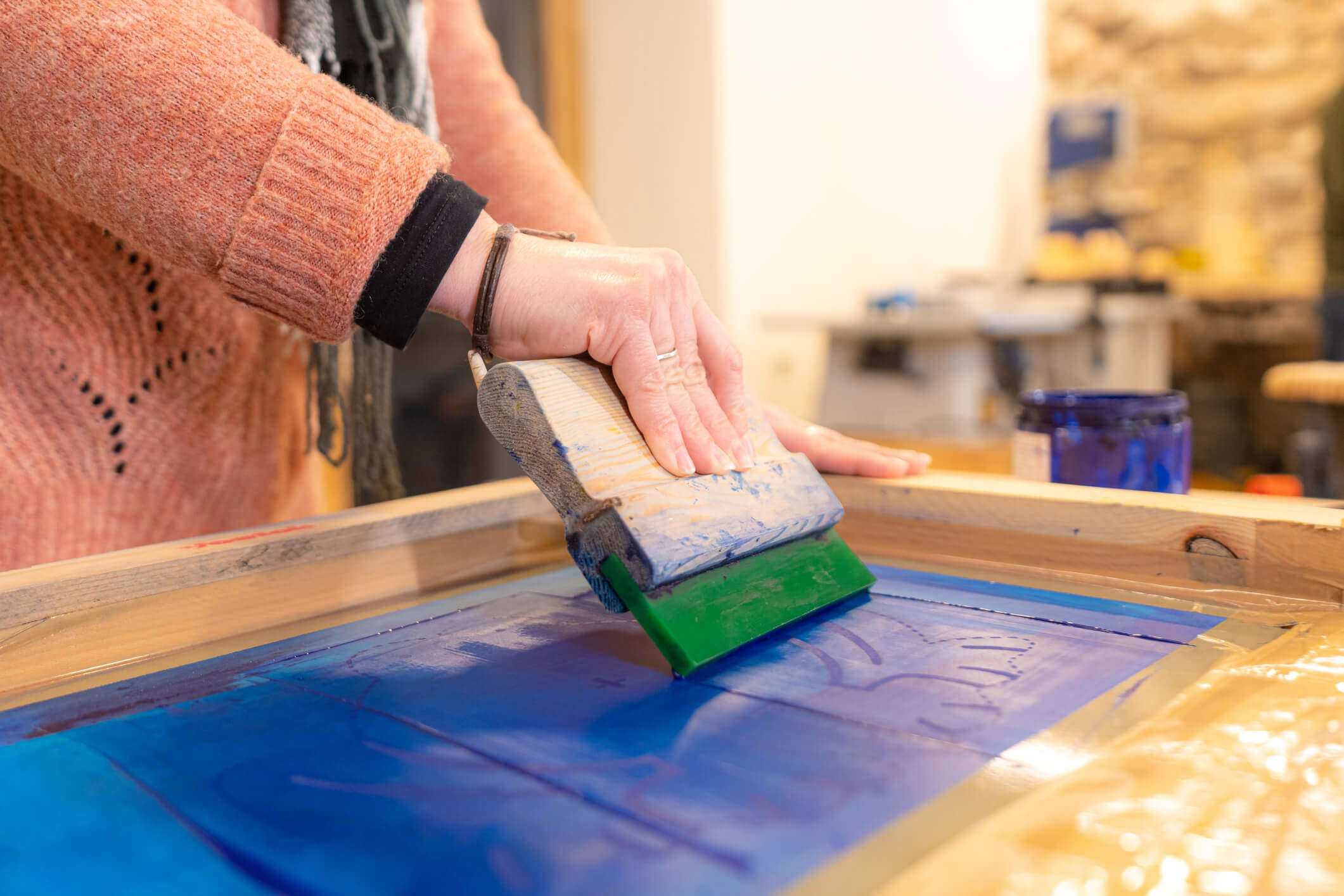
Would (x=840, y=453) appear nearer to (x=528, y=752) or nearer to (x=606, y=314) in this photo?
(x=606, y=314)

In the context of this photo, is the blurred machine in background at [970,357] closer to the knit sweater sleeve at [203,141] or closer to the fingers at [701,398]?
the fingers at [701,398]

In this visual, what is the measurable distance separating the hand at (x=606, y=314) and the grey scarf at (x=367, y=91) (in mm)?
263

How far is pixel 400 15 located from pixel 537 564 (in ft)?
1.58

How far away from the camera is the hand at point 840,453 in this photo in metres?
0.82

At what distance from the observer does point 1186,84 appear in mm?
4199

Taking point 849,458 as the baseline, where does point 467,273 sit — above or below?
above

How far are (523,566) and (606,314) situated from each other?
0.28 metres

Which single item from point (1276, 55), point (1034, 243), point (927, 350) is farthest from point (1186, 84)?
point (927, 350)

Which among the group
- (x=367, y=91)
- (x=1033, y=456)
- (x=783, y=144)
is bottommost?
(x=1033, y=456)

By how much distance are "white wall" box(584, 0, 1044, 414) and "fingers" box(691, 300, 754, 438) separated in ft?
7.37

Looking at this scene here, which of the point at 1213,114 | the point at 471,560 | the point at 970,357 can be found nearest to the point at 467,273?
the point at 471,560

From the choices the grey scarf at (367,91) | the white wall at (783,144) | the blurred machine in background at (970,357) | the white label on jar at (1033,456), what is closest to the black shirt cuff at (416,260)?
the grey scarf at (367,91)

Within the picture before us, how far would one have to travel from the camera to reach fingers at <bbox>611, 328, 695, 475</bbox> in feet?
2.06

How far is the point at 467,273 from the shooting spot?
24.7 inches
